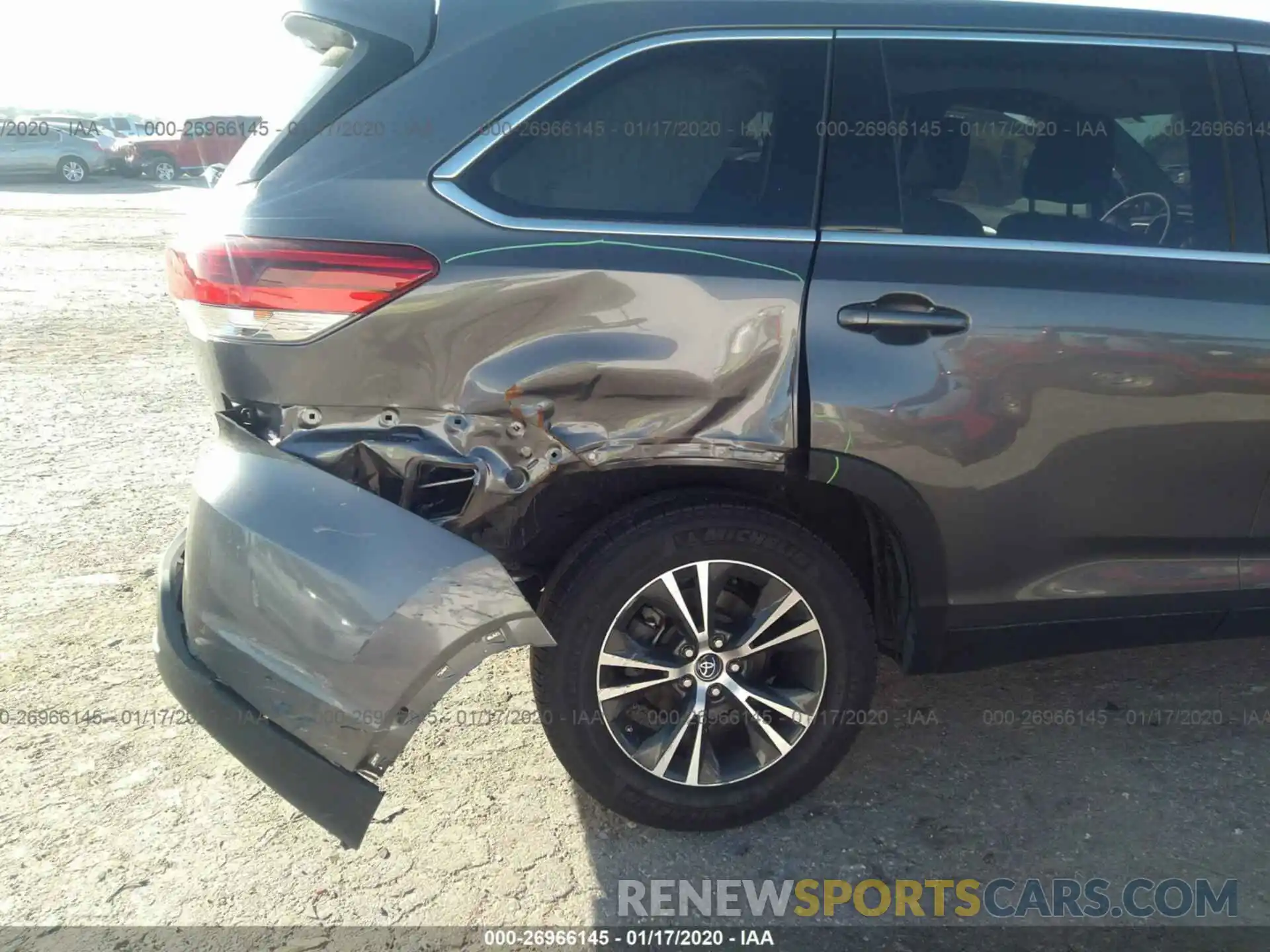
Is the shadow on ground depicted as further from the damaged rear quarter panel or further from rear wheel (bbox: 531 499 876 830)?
rear wheel (bbox: 531 499 876 830)

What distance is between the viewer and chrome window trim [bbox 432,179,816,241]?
2178mm

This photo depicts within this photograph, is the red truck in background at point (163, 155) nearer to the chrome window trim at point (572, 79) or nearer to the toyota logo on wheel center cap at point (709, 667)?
the chrome window trim at point (572, 79)

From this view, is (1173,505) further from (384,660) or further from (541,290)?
(384,660)

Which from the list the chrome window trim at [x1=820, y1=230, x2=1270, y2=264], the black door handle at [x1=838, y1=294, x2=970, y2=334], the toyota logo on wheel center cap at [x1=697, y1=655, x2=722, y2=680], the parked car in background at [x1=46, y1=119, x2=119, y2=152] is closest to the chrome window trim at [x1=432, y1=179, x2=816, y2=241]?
the chrome window trim at [x1=820, y1=230, x2=1270, y2=264]

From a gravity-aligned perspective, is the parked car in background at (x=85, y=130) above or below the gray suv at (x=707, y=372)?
above

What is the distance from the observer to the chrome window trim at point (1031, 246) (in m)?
2.31

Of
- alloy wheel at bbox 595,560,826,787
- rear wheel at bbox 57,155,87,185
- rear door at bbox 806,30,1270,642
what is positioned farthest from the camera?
rear wheel at bbox 57,155,87,185

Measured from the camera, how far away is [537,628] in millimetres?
2199

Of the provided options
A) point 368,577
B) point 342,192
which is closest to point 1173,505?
point 368,577

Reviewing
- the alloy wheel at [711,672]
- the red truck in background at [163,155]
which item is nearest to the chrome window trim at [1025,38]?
the alloy wheel at [711,672]

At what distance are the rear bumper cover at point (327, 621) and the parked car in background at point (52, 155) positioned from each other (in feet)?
85.9

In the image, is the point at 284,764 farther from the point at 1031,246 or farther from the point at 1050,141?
the point at 1050,141

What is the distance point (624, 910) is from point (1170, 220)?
87.4 inches

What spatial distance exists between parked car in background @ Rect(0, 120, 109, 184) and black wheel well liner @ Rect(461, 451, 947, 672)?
26.3 metres
